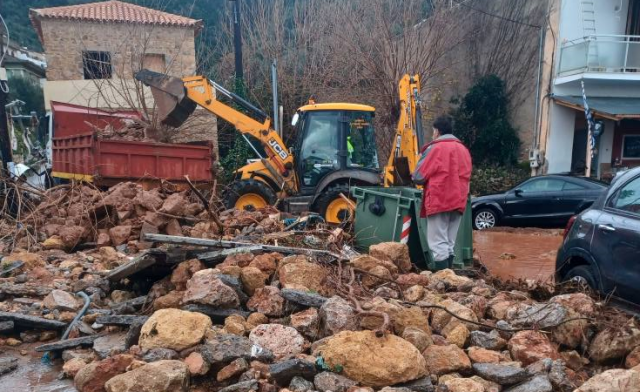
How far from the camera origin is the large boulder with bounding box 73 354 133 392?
3.34m

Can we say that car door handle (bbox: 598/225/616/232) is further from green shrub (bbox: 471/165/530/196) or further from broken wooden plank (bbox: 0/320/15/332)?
green shrub (bbox: 471/165/530/196)

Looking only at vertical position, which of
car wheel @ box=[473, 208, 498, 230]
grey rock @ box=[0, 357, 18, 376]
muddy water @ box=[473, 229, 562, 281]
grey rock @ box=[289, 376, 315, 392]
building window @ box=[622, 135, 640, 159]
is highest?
building window @ box=[622, 135, 640, 159]

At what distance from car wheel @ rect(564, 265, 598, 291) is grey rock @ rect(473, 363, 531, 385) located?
1.88 metres

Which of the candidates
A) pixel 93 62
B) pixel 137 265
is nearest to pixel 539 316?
pixel 137 265

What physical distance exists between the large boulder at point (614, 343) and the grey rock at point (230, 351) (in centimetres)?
224

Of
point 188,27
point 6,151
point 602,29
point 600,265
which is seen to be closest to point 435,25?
point 602,29

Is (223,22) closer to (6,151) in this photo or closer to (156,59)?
(156,59)

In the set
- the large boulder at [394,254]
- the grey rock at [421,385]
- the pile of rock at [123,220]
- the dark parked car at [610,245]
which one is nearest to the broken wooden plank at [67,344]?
the grey rock at [421,385]

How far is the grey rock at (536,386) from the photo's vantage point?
3.10 meters

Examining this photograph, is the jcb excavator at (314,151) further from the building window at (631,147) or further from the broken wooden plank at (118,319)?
the building window at (631,147)

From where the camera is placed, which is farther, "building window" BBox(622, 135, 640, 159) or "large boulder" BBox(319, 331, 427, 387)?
"building window" BBox(622, 135, 640, 159)

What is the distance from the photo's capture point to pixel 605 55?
640 inches

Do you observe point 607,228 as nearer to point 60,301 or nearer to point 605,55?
point 60,301

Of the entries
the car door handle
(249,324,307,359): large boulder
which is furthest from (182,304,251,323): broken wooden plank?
the car door handle
